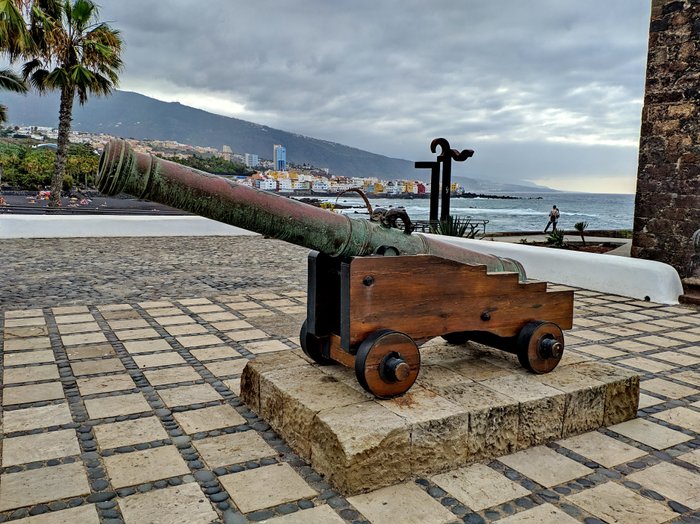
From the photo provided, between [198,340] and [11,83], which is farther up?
[11,83]

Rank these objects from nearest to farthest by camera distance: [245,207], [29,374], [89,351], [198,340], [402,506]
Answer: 1. [402,506]
2. [245,207]
3. [29,374]
4. [89,351]
5. [198,340]

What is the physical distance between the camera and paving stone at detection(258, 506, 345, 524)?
2.14m

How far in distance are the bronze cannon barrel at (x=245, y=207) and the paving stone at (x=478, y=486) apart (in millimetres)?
1028

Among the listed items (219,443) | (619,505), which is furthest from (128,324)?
(619,505)

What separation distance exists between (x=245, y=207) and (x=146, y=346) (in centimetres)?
237

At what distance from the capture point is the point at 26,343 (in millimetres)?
4449

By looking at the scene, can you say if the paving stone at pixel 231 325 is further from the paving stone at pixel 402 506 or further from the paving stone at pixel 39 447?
the paving stone at pixel 402 506

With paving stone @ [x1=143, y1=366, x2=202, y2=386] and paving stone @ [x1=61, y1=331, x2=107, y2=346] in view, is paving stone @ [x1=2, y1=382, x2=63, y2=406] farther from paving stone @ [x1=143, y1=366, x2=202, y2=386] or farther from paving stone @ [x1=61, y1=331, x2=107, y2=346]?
paving stone @ [x1=61, y1=331, x2=107, y2=346]

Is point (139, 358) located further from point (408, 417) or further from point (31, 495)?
point (408, 417)

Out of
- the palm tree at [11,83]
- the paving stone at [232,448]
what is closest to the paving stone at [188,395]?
the paving stone at [232,448]

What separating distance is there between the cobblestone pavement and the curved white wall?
1306 mm

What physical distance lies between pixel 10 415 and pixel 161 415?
2.49 feet

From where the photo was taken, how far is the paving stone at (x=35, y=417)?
2.94 meters

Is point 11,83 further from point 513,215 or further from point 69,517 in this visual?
point 513,215
